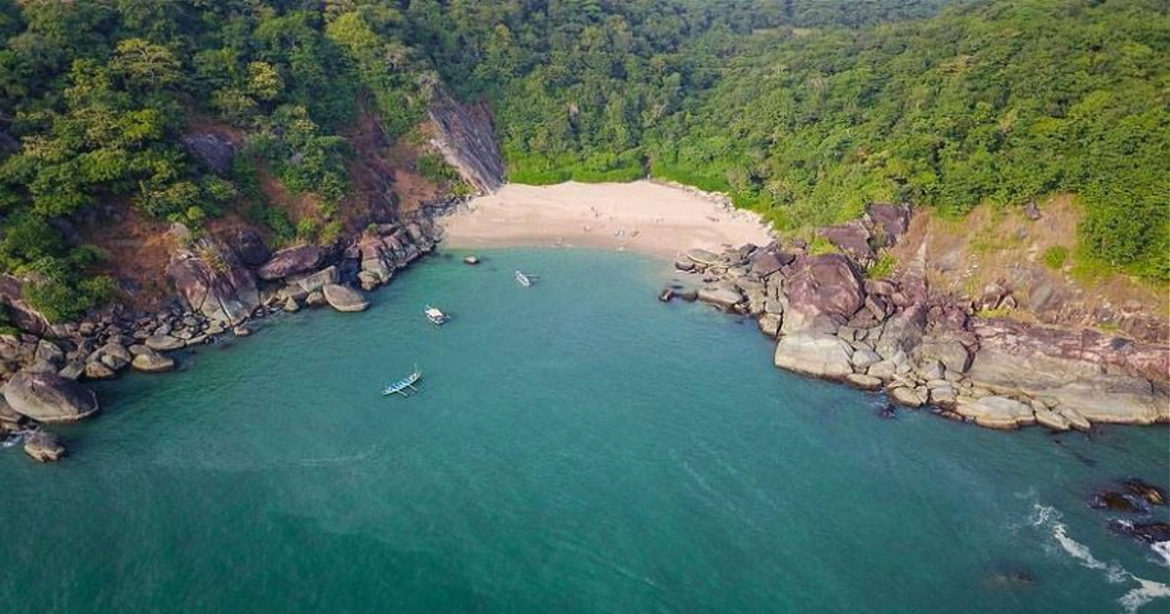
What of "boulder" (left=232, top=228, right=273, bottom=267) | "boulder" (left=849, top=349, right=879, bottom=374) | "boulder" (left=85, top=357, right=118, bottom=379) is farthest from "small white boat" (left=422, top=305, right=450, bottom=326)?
"boulder" (left=849, top=349, right=879, bottom=374)

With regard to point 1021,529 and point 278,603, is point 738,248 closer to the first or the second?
point 1021,529

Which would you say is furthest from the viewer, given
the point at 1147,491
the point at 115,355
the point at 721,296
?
the point at 721,296

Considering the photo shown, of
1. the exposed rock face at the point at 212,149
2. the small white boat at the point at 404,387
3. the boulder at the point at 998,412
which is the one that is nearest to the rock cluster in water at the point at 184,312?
the exposed rock face at the point at 212,149

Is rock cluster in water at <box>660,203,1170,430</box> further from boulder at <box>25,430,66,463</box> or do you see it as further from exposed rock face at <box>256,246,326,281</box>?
boulder at <box>25,430,66,463</box>

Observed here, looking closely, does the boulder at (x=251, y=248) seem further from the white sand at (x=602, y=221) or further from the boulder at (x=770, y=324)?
the boulder at (x=770, y=324)

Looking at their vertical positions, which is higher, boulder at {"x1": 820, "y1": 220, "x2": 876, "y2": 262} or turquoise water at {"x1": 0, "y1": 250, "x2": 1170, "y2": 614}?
boulder at {"x1": 820, "y1": 220, "x2": 876, "y2": 262}

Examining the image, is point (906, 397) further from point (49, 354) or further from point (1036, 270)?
point (49, 354)

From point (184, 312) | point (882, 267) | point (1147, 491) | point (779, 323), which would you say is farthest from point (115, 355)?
point (1147, 491)
